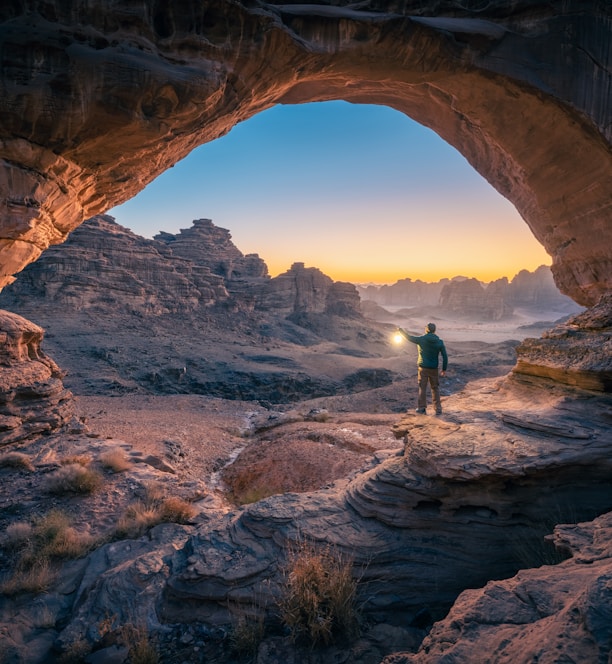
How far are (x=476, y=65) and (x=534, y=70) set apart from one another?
1.11 meters

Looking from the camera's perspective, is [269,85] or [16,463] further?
[16,463]

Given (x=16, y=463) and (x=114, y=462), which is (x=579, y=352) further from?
(x=16, y=463)

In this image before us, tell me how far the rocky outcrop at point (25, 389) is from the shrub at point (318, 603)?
7918mm

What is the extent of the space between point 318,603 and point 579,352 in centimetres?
515

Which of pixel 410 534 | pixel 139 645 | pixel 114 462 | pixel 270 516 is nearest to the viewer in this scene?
pixel 139 645

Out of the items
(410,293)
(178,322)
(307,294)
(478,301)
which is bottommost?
(178,322)

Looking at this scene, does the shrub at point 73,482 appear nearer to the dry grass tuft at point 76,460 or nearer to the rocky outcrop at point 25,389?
the dry grass tuft at point 76,460

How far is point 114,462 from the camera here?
7160mm

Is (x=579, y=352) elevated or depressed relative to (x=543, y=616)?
elevated

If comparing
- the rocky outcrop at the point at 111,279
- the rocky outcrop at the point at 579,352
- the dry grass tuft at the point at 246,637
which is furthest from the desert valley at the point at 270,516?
the rocky outcrop at the point at 111,279

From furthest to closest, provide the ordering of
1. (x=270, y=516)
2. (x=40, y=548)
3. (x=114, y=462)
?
(x=114, y=462) < (x=40, y=548) < (x=270, y=516)

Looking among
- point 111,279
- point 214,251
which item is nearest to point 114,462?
point 111,279

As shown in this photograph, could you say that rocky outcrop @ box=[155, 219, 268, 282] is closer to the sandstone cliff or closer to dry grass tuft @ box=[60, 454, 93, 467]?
the sandstone cliff

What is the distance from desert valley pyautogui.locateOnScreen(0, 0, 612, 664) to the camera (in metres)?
3.19
